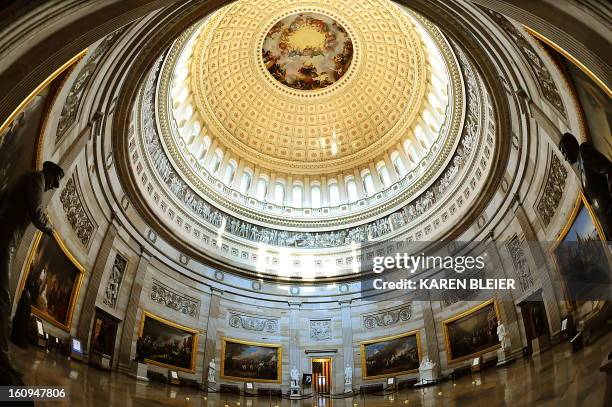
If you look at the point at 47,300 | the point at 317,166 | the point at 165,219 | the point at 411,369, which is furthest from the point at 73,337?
the point at 317,166

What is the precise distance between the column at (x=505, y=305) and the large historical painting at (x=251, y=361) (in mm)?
10414

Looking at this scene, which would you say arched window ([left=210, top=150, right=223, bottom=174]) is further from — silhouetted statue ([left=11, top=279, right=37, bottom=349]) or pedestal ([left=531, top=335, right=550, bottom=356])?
pedestal ([left=531, top=335, right=550, bottom=356])

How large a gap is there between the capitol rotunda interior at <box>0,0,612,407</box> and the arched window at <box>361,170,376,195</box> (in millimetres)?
90

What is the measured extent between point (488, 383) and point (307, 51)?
22662 mm

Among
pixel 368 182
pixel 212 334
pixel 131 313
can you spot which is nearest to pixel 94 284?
pixel 131 313

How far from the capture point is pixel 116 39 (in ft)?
39.1

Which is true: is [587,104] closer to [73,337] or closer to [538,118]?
[538,118]

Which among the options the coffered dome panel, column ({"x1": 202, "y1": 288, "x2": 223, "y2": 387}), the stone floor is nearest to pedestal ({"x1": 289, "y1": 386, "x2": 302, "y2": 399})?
column ({"x1": 202, "y1": 288, "x2": 223, "y2": 387})

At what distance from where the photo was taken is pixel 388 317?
22.5m

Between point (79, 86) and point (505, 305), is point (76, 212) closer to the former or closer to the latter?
point (79, 86)

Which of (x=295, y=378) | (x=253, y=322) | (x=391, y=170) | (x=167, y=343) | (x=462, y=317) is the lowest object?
(x=295, y=378)

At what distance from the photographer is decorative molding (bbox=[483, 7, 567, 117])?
37.3 feet

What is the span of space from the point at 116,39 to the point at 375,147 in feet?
66.3

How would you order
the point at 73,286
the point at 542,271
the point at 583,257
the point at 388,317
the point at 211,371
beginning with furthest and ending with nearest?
the point at 388,317, the point at 211,371, the point at 542,271, the point at 73,286, the point at 583,257
